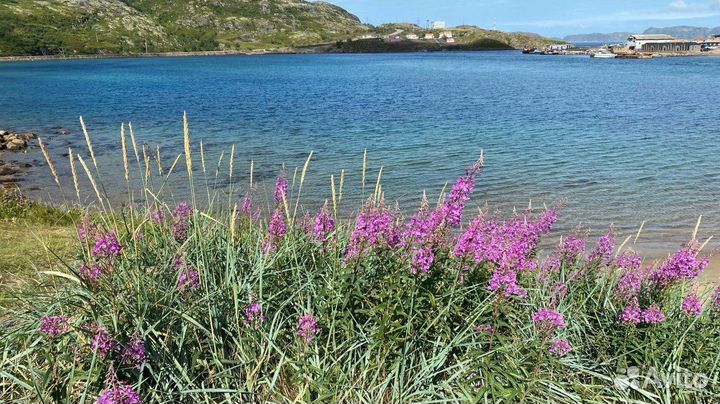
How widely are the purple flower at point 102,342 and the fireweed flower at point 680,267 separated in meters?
5.80

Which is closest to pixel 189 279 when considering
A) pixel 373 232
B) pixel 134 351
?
pixel 134 351

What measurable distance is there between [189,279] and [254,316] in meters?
0.79

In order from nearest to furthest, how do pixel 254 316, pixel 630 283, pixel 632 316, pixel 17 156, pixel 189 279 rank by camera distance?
1. pixel 254 316
2. pixel 189 279
3. pixel 632 316
4. pixel 630 283
5. pixel 17 156

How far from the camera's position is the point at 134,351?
4441 millimetres

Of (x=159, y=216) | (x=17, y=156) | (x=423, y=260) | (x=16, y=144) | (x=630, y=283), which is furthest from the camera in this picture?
(x=16, y=144)

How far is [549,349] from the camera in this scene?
16.9ft

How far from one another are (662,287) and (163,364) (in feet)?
18.2

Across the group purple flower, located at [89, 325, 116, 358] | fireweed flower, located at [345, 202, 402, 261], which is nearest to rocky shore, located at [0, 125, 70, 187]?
purple flower, located at [89, 325, 116, 358]

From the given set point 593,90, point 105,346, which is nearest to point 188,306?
point 105,346

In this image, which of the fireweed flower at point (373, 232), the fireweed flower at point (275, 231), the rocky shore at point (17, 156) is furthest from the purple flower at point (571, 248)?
the rocky shore at point (17, 156)

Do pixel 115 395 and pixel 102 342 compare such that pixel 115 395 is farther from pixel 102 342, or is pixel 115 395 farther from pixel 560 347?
pixel 560 347

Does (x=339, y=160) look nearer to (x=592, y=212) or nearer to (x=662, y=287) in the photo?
(x=592, y=212)

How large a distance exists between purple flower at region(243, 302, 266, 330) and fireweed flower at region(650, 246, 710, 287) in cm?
456

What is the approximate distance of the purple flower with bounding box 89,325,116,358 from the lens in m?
4.18
